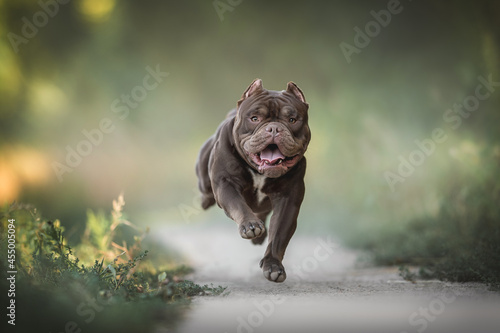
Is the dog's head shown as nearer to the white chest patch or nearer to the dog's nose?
the dog's nose

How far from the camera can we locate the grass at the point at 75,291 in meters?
3.81

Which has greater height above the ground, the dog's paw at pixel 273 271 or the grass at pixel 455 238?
the grass at pixel 455 238

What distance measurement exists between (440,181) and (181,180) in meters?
5.17

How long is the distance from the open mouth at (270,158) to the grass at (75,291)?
50.2 inches

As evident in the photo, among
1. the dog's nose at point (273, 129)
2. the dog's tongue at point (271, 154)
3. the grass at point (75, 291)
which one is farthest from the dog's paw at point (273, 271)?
the dog's nose at point (273, 129)

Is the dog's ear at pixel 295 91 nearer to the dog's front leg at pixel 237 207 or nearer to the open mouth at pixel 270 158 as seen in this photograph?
the open mouth at pixel 270 158

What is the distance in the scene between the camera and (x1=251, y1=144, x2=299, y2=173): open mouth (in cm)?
461

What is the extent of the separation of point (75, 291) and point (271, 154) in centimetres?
193

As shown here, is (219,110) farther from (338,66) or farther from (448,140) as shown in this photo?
(448,140)

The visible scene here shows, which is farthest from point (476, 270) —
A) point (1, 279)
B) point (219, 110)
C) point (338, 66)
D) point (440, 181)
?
point (219, 110)

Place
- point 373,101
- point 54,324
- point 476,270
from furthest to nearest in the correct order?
point 373,101 < point 476,270 < point 54,324

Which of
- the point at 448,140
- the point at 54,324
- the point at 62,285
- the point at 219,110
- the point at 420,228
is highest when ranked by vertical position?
the point at 219,110

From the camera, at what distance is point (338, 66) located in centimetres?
1091

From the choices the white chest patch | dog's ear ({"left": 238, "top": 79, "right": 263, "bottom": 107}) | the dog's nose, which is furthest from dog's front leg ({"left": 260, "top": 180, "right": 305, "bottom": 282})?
dog's ear ({"left": 238, "top": 79, "right": 263, "bottom": 107})
